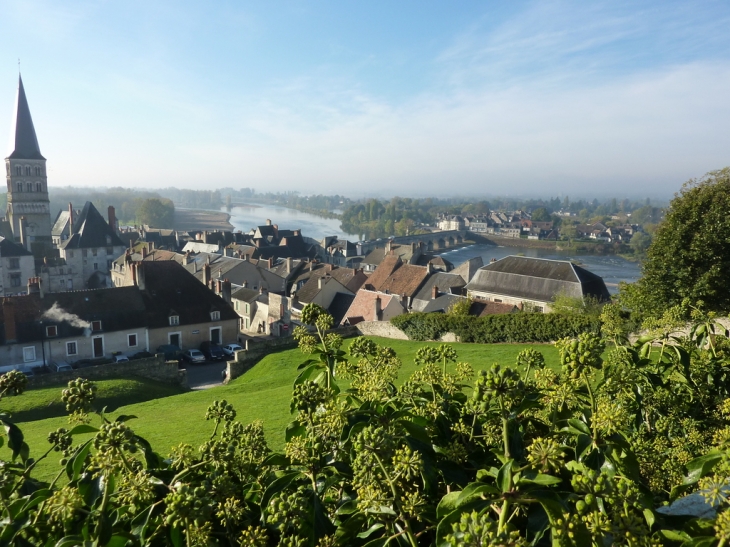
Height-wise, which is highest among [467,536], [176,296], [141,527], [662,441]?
[467,536]

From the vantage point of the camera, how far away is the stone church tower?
63406 millimetres

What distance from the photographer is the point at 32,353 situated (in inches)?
1140

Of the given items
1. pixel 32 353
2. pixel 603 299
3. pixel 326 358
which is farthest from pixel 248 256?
pixel 326 358

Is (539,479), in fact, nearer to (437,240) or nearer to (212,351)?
(212,351)

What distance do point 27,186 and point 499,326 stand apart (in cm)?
6286

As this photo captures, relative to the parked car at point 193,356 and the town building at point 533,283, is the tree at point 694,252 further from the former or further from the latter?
the parked car at point 193,356

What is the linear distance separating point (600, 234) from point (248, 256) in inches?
4253

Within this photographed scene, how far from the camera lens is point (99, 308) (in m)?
31.4

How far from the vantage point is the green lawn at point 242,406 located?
14.1 m

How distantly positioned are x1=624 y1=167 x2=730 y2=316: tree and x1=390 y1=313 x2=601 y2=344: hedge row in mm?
3016

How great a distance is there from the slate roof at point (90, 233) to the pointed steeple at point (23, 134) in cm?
1015

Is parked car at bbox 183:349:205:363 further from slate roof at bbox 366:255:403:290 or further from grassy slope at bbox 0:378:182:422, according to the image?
slate roof at bbox 366:255:403:290

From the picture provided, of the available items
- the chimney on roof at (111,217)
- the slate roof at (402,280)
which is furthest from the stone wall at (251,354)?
the chimney on roof at (111,217)

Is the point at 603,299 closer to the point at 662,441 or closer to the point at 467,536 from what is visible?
the point at 662,441
